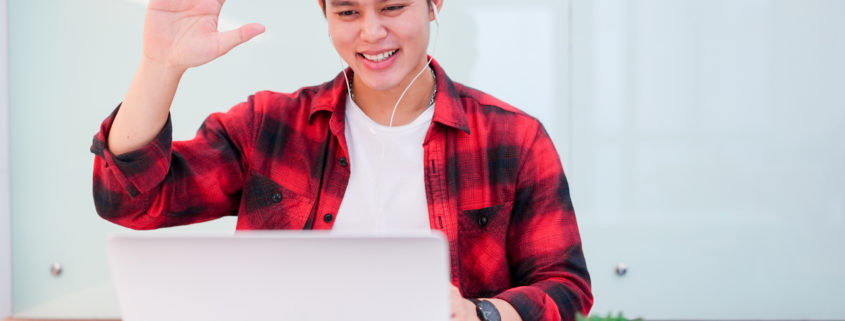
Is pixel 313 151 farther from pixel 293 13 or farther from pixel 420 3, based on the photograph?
pixel 293 13

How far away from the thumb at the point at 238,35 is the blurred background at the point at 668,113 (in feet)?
4.59

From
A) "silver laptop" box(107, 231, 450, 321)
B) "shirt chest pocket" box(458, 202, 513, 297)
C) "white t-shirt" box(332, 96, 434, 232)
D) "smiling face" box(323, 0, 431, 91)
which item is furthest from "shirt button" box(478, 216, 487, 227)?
"silver laptop" box(107, 231, 450, 321)

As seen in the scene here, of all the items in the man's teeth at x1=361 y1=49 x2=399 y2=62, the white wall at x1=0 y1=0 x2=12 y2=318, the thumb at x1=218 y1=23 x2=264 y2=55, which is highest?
the thumb at x1=218 y1=23 x2=264 y2=55

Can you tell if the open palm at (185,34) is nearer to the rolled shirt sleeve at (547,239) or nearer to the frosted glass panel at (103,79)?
the rolled shirt sleeve at (547,239)

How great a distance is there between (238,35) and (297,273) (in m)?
0.66

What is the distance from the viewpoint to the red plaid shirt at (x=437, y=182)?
1.34m

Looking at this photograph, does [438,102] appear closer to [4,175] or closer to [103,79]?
[103,79]

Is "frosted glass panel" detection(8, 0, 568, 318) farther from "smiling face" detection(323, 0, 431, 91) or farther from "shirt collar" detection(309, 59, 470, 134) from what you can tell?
"smiling face" detection(323, 0, 431, 91)

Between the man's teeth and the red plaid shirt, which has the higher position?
the man's teeth

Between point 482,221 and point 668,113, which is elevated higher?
point 668,113

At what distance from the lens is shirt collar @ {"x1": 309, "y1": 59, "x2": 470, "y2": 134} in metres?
1.43

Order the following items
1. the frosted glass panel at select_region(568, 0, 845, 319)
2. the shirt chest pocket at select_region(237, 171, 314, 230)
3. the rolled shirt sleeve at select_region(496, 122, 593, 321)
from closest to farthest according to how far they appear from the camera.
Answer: the rolled shirt sleeve at select_region(496, 122, 593, 321) < the shirt chest pocket at select_region(237, 171, 314, 230) < the frosted glass panel at select_region(568, 0, 845, 319)

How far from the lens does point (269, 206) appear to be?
1.46 metres

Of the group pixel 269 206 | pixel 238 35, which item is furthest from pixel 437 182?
pixel 238 35
